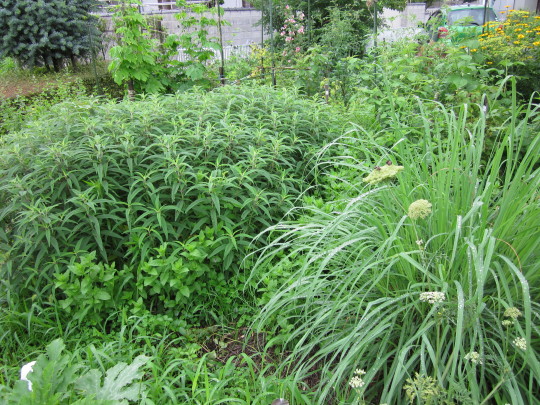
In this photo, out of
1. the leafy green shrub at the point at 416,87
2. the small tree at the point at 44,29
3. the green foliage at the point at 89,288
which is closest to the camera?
the green foliage at the point at 89,288

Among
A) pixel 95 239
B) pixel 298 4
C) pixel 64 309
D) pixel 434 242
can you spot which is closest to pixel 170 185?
pixel 95 239

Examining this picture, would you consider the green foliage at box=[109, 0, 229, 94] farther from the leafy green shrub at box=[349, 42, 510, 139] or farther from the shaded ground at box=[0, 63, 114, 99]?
the shaded ground at box=[0, 63, 114, 99]

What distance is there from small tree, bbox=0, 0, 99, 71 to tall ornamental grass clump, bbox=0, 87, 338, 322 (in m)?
7.67

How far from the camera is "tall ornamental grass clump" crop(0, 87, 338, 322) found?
2.61 m

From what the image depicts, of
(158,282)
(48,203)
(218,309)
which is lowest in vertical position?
(218,309)

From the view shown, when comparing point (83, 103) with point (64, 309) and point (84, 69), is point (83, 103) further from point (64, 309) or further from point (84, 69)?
point (84, 69)

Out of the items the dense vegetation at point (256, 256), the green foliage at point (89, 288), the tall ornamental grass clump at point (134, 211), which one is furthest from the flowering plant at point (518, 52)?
the green foliage at point (89, 288)

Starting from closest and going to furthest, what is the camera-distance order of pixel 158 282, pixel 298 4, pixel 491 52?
1. pixel 158 282
2. pixel 491 52
3. pixel 298 4

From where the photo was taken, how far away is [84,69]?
433 inches

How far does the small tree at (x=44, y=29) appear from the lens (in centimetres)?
962

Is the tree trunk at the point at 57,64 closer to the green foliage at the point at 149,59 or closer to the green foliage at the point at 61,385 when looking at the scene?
the green foliage at the point at 149,59

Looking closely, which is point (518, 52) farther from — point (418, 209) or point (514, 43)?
point (418, 209)

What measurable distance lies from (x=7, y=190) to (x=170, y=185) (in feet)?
3.32

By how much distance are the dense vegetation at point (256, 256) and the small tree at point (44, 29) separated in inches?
298
